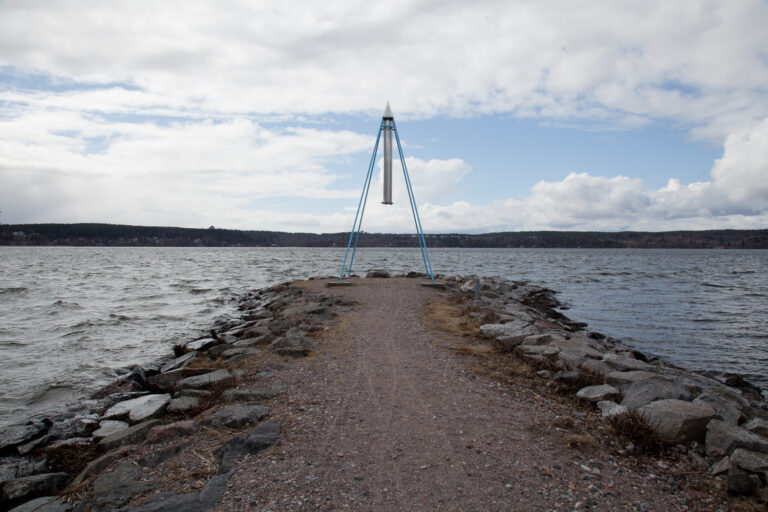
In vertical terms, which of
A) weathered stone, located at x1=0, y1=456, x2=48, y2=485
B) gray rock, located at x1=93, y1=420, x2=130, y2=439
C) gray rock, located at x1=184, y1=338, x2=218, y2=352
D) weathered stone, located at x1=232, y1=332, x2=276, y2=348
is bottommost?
gray rock, located at x1=184, y1=338, x2=218, y2=352

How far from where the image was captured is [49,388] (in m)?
9.73

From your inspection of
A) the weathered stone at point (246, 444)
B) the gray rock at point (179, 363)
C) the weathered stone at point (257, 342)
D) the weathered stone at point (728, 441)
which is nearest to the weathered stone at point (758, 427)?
the weathered stone at point (728, 441)

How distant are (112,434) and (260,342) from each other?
4643 mm

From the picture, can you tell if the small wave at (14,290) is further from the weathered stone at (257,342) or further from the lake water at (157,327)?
the weathered stone at (257,342)

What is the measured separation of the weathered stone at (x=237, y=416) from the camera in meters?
5.63

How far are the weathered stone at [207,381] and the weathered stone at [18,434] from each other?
203cm

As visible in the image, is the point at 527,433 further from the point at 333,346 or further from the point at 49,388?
the point at 49,388

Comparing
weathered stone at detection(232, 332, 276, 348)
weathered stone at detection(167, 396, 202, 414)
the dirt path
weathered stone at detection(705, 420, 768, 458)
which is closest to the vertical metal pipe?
weathered stone at detection(232, 332, 276, 348)

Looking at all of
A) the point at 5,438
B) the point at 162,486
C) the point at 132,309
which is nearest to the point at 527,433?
the point at 162,486

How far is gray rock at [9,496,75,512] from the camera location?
161 inches

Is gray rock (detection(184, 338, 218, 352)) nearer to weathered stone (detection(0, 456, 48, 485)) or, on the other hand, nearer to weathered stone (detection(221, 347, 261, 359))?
weathered stone (detection(221, 347, 261, 359))

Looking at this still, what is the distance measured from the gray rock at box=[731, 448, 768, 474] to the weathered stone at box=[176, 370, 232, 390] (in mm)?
6598

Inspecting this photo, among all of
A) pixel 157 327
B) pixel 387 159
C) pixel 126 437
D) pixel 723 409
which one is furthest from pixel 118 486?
pixel 387 159

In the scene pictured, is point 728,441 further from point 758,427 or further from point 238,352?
point 238,352
